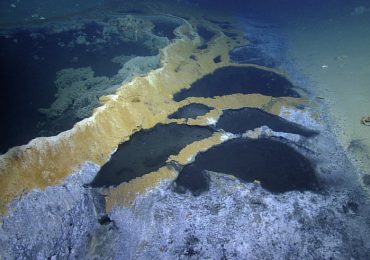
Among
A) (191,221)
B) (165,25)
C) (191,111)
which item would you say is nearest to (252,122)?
(191,111)

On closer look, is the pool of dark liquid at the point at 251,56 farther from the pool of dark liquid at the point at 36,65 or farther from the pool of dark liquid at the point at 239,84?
the pool of dark liquid at the point at 36,65

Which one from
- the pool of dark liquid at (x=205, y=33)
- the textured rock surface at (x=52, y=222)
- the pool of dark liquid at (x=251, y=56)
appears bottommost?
the textured rock surface at (x=52, y=222)

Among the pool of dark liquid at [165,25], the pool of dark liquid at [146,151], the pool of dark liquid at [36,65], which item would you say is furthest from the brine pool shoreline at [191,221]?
the pool of dark liquid at [165,25]

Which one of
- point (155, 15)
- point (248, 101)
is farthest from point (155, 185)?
point (155, 15)

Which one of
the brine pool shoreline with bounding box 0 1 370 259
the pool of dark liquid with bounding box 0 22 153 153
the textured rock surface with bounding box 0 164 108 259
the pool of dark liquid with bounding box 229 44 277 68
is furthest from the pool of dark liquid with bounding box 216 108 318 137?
the pool of dark liquid with bounding box 0 22 153 153

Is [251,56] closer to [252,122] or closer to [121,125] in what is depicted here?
[252,122]

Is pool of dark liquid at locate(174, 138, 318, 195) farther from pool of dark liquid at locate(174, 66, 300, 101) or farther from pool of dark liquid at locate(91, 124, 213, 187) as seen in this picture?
pool of dark liquid at locate(174, 66, 300, 101)

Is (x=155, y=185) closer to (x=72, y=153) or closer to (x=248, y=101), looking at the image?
(x=72, y=153)
